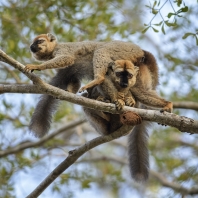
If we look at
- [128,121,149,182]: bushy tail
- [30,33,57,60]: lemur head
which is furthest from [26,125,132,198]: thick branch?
[30,33,57,60]: lemur head

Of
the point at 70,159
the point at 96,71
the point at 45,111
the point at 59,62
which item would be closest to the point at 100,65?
the point at 96,71

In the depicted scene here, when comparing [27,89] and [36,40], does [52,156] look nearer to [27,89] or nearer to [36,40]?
[36,40]

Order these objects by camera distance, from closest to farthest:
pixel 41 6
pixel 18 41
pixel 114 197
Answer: pixel 41 6
pixel 18 41
pixel 114 197

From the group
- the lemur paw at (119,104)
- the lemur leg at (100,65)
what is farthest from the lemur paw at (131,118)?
the lemur leg at (100,65)

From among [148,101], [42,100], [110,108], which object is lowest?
[110,108]

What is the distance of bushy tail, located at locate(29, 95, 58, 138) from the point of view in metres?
7.55

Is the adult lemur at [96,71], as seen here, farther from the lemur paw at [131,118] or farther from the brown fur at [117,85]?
the lemur paw at [131,118]

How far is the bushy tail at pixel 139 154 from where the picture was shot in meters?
7.77

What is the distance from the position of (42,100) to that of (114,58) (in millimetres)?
1577

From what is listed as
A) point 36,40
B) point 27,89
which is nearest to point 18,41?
point 36,40

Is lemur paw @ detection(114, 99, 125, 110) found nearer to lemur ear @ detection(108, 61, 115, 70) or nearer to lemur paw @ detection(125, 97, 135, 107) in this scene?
lemur paw @ detection(125, 97, 135, 107)

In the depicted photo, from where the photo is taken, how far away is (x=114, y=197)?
1780cm

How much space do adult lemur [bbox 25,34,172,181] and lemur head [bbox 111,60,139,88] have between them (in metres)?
0.17

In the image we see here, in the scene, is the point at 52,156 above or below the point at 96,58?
above
